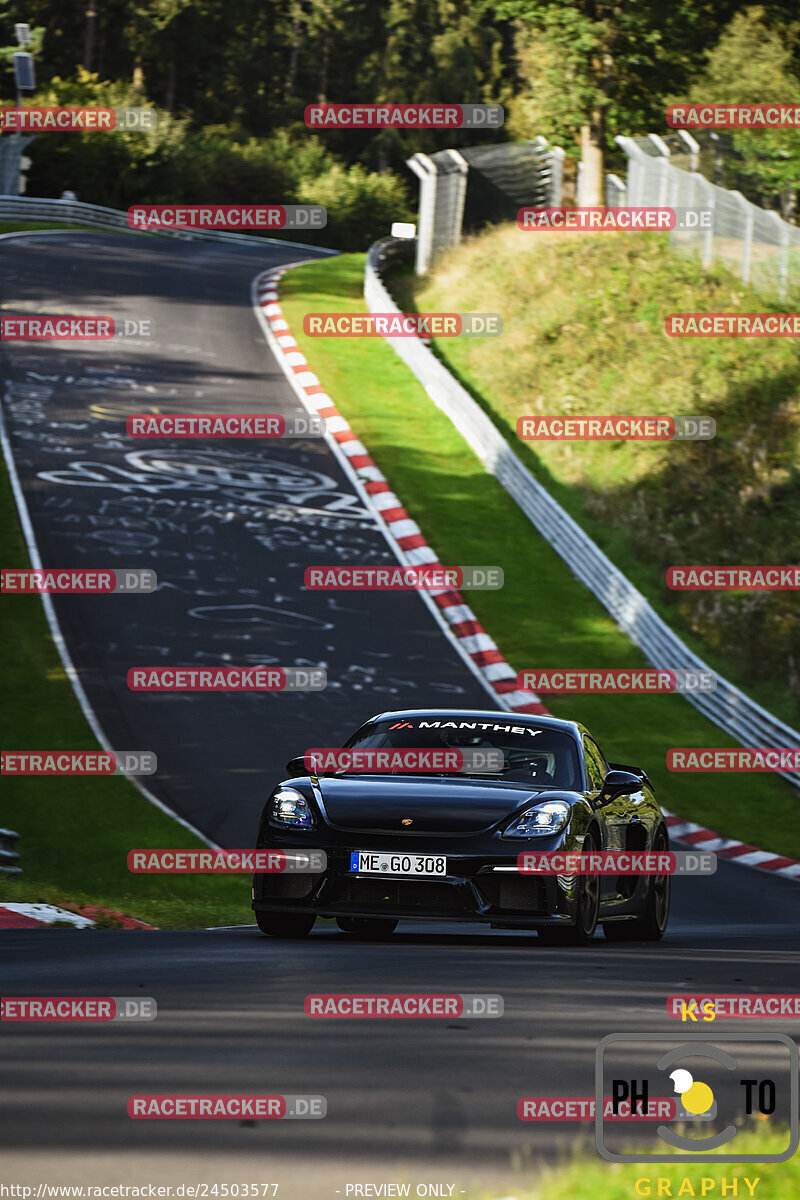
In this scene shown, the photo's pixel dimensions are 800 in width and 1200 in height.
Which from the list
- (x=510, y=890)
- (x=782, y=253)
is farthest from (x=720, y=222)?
(x=510, y=890)

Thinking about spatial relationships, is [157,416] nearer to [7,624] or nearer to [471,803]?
[7,624]

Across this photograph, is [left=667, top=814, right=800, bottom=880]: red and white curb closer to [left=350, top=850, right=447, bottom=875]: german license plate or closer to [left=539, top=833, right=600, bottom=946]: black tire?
[left=539, top=833, right=600, bottom=946]: black tire

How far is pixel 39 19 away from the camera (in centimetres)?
8200

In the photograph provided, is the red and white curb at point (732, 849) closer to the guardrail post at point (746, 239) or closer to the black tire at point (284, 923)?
the black tire at point (284, 923)

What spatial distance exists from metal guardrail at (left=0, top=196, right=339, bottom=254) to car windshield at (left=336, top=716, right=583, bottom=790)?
41518 millimetres

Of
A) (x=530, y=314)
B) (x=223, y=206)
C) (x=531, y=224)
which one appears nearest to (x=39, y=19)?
(x=223, y=206)

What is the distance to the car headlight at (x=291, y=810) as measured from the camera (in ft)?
30.1

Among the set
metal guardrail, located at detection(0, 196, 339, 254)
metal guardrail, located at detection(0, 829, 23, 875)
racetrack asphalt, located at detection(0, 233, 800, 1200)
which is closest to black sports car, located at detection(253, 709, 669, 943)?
racetrack asphalt, located at detection(0, 233, 800, 1200)

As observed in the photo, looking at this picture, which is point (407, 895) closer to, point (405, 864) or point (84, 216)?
point (405, 864)

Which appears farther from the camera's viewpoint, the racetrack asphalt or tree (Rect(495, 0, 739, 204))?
tree (Rect(495, 0, 739, 204))

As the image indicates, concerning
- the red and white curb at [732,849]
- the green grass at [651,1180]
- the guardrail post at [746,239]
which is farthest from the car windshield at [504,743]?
the guardrail post at [746,239]

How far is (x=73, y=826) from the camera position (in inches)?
600

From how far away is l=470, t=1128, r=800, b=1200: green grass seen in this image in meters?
3.77

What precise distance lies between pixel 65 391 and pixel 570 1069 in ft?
87.3
